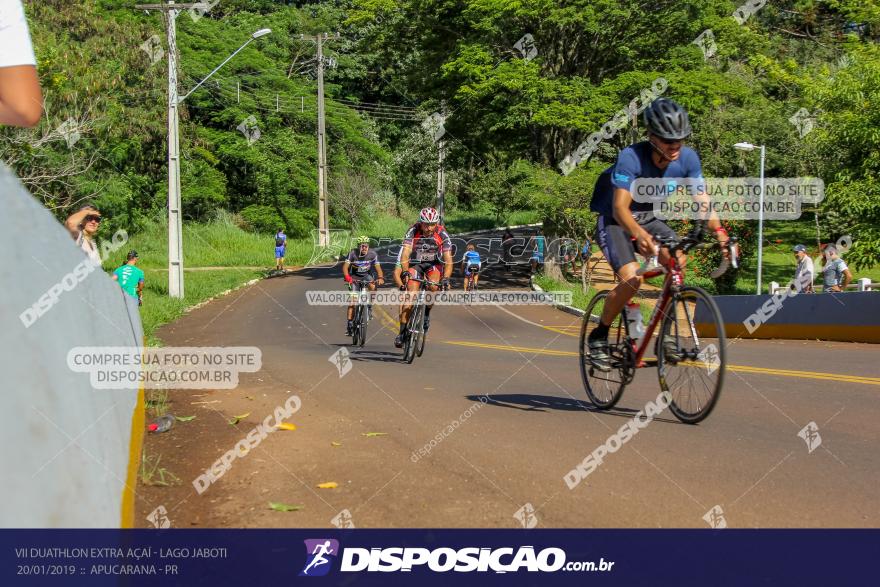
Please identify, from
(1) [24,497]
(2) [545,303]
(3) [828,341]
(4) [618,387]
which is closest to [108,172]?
(2) [545,303]

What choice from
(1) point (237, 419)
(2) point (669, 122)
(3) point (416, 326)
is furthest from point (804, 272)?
(1) point (237, 419)

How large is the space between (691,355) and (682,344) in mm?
161

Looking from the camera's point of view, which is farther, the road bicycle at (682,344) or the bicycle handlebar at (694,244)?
the road bicycle at (682,344)

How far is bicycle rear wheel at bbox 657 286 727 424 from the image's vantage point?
19.6 ft

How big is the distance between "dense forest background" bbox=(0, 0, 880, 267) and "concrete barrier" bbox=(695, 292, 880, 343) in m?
8.97

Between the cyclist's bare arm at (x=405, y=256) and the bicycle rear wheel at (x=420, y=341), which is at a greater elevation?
the cyclist's bare arm at (x=405, y=256)

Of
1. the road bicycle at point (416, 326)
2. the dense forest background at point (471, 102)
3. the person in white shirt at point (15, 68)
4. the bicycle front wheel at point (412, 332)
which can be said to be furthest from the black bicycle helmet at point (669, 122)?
the dense forest background at point (471, 102)

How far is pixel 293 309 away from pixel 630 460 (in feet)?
79.2

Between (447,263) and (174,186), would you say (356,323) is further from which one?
(174,186)

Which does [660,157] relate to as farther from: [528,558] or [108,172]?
[108,172]

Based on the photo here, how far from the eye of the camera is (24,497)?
8.53ft

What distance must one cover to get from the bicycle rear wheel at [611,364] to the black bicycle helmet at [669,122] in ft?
5.14

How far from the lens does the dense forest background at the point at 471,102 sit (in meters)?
28.5

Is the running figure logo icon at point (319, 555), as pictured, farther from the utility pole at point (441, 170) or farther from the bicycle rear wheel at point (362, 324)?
the utility pole at point (441, 170)
